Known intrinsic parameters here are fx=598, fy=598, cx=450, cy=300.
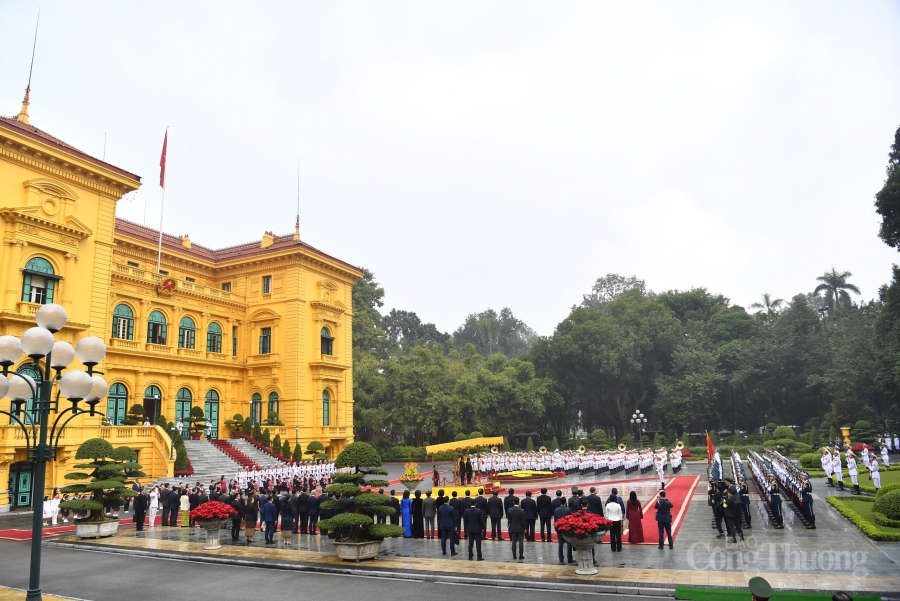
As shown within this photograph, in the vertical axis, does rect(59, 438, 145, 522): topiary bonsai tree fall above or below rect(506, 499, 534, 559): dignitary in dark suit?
above

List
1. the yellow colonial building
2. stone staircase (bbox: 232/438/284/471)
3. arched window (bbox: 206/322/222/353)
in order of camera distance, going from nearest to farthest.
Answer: the yellow colonial building < stone staircase (bbox: 232/438/284/471) < arched window (bbox: 206/322/222/353)

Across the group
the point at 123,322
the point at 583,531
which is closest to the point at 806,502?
the point at 583,531

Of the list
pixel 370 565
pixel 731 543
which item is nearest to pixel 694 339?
pixel 731 543

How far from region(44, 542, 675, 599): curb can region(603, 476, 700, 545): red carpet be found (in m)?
4.55

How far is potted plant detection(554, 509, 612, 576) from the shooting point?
11398 millimetres

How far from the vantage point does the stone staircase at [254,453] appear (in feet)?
114

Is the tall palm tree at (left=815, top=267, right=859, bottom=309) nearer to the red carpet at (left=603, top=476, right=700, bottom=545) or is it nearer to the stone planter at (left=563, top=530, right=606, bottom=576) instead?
the red carpet at (left=603, top=476, right=700, bottom=545)

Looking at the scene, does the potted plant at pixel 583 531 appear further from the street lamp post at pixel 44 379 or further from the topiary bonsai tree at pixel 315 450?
the topiary bonsai tree at pixel 315 450

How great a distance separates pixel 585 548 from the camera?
11.7 m

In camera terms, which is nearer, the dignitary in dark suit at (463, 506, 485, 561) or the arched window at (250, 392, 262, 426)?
the dignitary in dark suit at (463, 506, 485, 561)

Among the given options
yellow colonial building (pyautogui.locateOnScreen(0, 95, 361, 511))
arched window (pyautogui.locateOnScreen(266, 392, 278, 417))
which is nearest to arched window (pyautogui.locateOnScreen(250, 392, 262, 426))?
yellow colonial building (pyautogui.locateOnScreen(0, 95, 361, 511))

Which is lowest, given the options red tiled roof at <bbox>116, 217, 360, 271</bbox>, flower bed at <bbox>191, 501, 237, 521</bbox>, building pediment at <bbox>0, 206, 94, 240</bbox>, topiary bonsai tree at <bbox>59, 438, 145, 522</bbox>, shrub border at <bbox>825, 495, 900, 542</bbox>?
shrub border at <bbox>825, 495, 900, 542</bbox>

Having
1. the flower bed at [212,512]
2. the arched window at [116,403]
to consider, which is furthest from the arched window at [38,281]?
the flower bed at [212,512]

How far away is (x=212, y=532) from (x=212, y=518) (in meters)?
0.66
